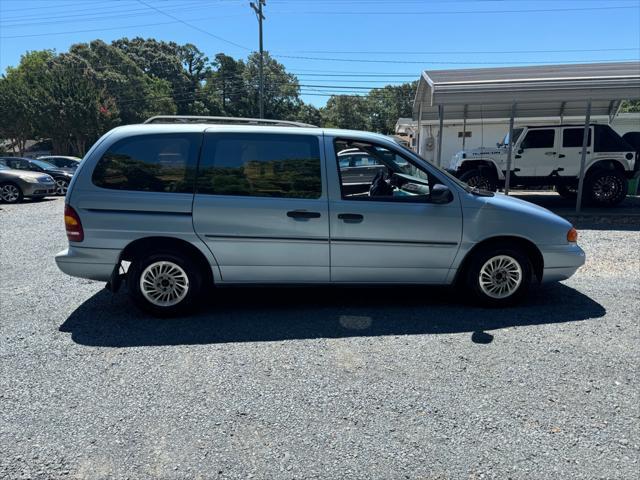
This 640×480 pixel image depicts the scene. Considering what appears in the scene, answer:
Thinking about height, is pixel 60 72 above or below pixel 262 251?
above

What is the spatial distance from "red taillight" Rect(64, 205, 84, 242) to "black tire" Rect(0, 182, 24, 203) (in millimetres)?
12316

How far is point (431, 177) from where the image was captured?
4.59 m

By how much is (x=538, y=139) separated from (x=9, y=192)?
52.7 feet

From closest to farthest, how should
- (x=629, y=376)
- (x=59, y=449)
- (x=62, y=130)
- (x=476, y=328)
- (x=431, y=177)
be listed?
(x=59, y=449) → (x=629, y=376) → (x=476, y=328) → (x=431, y=177) → (x=62, y=130)

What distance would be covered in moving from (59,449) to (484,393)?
2717 millimetres

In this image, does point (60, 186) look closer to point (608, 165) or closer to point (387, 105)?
point (608, 165)

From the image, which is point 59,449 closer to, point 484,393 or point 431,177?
point 484,393

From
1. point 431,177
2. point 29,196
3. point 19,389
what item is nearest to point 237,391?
point 19,389

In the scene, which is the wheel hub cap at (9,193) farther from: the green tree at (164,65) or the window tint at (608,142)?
the green tree at (164,65)

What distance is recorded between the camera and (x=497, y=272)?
4719mm

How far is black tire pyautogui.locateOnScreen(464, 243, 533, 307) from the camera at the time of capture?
4660 mm

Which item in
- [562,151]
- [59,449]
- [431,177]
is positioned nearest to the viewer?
[59,449]

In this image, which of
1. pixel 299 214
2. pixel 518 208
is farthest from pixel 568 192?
pixel 299 214

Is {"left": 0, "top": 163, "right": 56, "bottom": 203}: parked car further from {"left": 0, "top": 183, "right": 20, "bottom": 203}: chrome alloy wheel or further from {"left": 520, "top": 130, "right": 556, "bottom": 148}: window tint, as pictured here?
{"left": 520, "top": 130, "right": 556, "bottom": 148}: window tint
